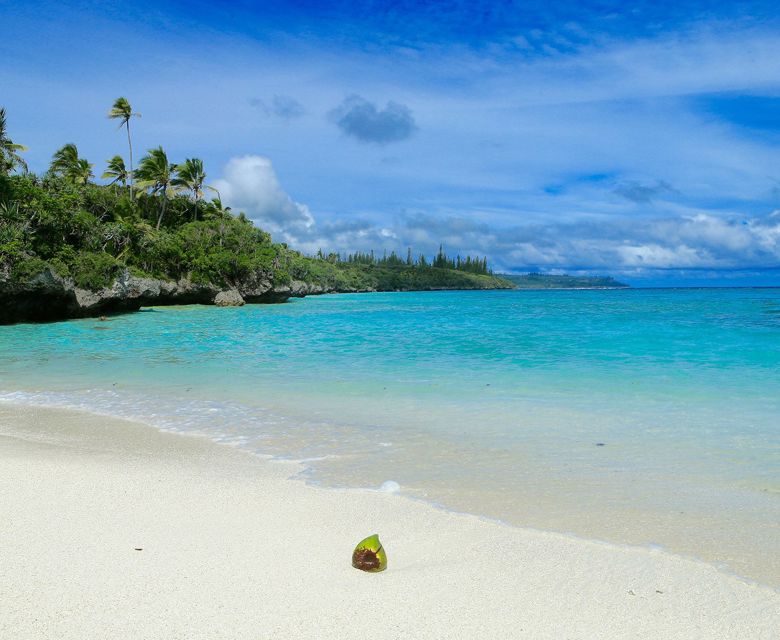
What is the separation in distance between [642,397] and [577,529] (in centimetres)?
609

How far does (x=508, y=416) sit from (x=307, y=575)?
17.4 feet

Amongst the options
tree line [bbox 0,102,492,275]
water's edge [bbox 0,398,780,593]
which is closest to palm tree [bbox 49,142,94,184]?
tree line [bbox 0,102,492,275]

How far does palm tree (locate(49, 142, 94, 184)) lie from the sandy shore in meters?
50.4

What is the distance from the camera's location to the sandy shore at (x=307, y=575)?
8.54 feet

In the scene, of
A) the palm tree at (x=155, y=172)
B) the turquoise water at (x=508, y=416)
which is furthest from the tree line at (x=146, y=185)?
the turquoise water at (x=508, y=416)

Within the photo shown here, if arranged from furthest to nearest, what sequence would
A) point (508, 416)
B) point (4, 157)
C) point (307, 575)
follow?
1. point (4, 157)
2. point (508, 416)
3. point (307, 575)

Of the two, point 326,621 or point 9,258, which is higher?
point 9,258

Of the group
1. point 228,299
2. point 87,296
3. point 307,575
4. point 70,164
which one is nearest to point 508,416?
point 307,575

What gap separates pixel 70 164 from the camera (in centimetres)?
4784

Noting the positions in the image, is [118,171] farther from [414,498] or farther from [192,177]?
[414,498]

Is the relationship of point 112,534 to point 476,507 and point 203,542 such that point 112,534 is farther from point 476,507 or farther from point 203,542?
point 476,507

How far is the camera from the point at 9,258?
25.0 m

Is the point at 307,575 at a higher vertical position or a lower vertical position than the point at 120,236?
lower

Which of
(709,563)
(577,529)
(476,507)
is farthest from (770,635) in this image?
(476,507)
